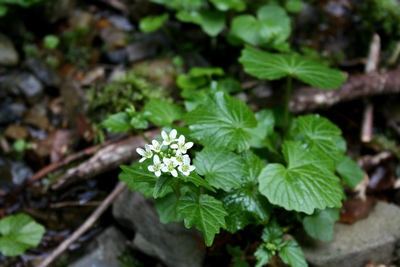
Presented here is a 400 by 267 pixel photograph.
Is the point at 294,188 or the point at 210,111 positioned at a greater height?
the point at 210,111

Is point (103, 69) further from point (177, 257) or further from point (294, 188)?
point (294, 188)

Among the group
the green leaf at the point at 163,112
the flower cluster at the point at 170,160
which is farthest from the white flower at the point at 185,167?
the green leaf at the point at 163,112

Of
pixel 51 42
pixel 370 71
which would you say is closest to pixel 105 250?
pixel 51 42

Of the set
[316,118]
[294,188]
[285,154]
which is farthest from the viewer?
[316,118]

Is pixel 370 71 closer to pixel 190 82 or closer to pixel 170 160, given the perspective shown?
pixel 190 82

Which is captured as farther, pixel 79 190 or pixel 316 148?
pixel 79 190

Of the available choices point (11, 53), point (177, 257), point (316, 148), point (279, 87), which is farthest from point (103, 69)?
point (316, 148)

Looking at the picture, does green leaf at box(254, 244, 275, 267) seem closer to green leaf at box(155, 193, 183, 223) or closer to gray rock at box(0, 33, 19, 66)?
green leaf at box(155, 193, 183, 223)

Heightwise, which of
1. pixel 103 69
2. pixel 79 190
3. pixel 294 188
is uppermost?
pixel 294 188

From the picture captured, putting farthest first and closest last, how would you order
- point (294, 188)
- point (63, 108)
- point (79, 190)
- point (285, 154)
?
point (63, 108) → point (79, 190) → point (285, 154) → point (294, 188)
